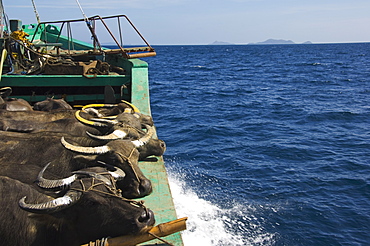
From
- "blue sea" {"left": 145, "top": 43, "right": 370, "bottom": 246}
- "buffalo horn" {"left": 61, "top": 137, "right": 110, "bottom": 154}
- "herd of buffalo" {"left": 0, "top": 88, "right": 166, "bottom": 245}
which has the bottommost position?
"blue sea" {"left": 145, "top": 43, "right": 370, "bottom": 246}

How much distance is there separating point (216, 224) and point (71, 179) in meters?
5.67

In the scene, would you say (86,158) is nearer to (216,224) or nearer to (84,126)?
(84,126)

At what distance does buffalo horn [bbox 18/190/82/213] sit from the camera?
12.8 feet

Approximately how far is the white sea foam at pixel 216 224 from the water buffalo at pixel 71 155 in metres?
3.45

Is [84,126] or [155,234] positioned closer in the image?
[155,234]

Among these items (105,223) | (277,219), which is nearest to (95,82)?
(277,219)

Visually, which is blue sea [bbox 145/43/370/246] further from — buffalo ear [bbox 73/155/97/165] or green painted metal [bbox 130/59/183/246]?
buffalo ear [bbox 73/155/97/165]

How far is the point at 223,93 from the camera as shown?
1205 inches

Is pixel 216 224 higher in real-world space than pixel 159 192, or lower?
lower

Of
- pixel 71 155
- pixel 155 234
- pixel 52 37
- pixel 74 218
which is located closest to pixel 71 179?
pixel 74 218

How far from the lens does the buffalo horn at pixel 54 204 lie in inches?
153

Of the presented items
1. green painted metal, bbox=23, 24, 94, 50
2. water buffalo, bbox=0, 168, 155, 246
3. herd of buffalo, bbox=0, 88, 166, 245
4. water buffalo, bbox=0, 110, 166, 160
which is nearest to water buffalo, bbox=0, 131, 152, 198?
herd of buffalo, bbox=0, 88, 166, 245

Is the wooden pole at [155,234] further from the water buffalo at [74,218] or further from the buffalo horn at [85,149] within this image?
the buffalo horn at [85,149]

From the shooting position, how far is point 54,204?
401 centimetres
